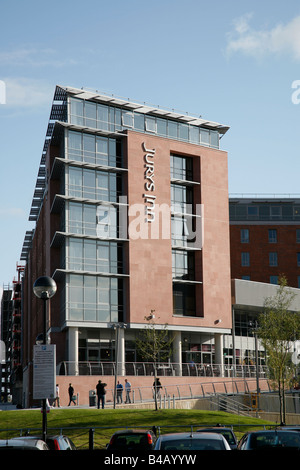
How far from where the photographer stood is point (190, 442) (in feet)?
41.0

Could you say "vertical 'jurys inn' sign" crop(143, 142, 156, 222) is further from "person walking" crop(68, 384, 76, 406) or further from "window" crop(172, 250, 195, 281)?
"person walking" crop(68, 384, 76, 406)

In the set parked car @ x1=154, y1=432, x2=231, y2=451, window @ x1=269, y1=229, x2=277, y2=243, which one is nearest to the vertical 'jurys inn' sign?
window @ x1=269, y1=229, x2=277, y2=243

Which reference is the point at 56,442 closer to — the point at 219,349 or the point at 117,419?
the point at 117,419

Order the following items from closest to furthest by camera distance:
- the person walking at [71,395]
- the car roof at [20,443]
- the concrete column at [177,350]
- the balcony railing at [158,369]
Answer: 1. the car roof at [20,443]
2. the person walking at [71,395]
3. the balcony railing at [158,369]
4. the concrete column at [177,350]

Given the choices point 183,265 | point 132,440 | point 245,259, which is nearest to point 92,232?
→ point 183,265

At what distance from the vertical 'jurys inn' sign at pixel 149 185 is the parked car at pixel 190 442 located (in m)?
45.5

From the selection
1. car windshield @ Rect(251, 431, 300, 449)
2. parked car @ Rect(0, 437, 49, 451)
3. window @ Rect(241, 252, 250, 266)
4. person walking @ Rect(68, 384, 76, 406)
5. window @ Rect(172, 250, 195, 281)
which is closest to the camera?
parked car @ Rect(0, 437, 49, 451)

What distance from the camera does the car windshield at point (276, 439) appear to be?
13.8m

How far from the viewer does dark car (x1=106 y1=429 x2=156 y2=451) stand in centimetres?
1644

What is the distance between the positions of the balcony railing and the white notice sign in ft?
116

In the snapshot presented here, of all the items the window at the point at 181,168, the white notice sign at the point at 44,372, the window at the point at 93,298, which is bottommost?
the white notice sign at the point at 44,372

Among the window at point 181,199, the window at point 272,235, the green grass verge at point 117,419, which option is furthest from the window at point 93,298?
the window at point 272,235

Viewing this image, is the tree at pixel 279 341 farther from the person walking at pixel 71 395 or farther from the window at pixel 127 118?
the window at pixel 127 118
